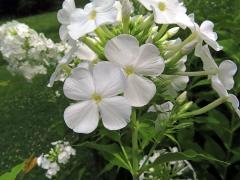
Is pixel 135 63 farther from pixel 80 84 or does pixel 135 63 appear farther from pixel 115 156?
pixel 115 156

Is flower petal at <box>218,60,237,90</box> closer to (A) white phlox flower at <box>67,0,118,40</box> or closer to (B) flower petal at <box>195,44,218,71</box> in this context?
(B) flower petal at <box>195,44,218,71</box>

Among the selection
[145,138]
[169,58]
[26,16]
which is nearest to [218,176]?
[145,138]

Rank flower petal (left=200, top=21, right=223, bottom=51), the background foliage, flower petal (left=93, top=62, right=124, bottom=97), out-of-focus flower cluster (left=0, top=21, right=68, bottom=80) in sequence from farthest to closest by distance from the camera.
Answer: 1. out-of-focus flower cluster (left=0, top=21, right=68, bottom=80)
2. the background foliage
3. flower petal (left=200, top=21, right=223, bottom=51)
4. flower petal (left=93, top=62, right=124, bottom=97)

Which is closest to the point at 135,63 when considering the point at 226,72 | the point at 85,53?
the point at 85,53

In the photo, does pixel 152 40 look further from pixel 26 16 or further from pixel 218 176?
A: pixel 26 16

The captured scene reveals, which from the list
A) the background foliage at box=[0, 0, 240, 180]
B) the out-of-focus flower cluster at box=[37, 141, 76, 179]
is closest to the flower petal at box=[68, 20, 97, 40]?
the background foliage at box=[0, 0, 240, 180]

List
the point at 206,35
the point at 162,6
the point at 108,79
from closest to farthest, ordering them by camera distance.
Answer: the point at 108,79 < the point at 162,6 < the point at 206,35

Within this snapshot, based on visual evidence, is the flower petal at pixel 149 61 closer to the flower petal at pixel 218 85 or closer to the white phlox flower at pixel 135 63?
the white phlox flower at pixel 135 63
